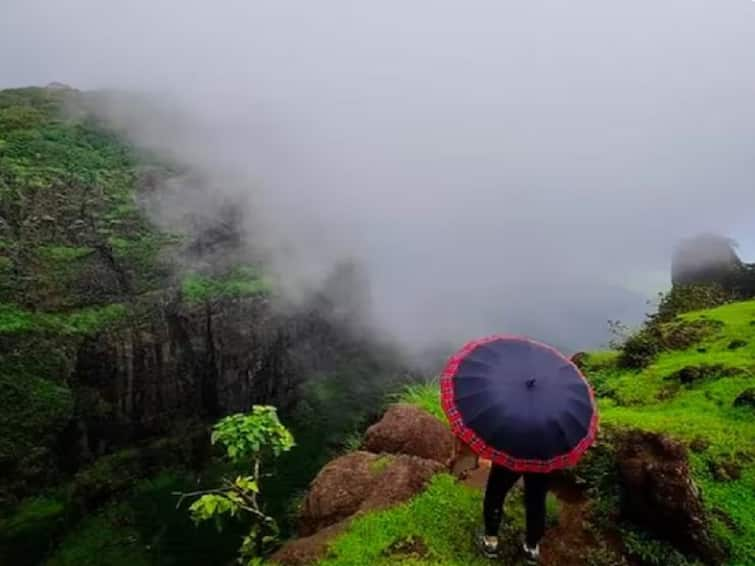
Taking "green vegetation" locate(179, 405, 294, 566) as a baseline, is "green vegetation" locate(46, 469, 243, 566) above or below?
below

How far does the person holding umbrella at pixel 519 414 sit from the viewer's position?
6059 mm

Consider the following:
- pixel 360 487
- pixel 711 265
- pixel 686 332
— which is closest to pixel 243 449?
pixel 360 487

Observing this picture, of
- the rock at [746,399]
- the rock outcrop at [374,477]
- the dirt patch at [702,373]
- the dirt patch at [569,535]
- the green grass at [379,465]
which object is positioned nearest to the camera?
the dirt patch at [569,535]

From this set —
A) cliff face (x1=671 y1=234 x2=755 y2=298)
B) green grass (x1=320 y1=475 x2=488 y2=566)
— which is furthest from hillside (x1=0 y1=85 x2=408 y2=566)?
cliff face (x1=671 y1=234 x2=755 y2=298)

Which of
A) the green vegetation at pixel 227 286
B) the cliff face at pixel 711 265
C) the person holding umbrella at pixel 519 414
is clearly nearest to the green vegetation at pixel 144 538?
the person holding umbrella at pixel 519 414

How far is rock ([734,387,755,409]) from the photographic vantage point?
9.98 metres

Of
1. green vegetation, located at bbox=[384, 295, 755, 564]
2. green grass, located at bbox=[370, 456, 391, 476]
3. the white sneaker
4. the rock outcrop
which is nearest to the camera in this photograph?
the white sneaker

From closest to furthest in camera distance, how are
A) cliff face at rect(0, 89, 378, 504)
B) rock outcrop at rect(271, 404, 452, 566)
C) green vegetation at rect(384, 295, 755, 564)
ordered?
green vegetation at rect(384, 295, 755, 564), rock outcrop at rect(271, 404, 452, 566), cliff face at rect(0, 89, 378, 504)

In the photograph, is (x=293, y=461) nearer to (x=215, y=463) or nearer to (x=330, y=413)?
(x=215, y=463)

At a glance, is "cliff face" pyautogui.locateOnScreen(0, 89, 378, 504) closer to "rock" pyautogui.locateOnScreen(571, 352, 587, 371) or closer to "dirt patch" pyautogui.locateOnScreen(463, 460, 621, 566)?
"rock" pyautogui.locateOnScreen(571, 352, 587, 371)

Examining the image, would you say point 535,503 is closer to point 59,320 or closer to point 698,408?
point 698,408

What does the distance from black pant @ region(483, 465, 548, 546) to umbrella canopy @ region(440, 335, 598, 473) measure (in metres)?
0.45

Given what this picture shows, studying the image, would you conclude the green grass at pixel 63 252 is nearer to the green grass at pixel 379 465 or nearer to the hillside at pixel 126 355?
the hillside at pixel 126 355

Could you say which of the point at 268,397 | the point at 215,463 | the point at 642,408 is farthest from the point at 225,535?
the point at 268,397
